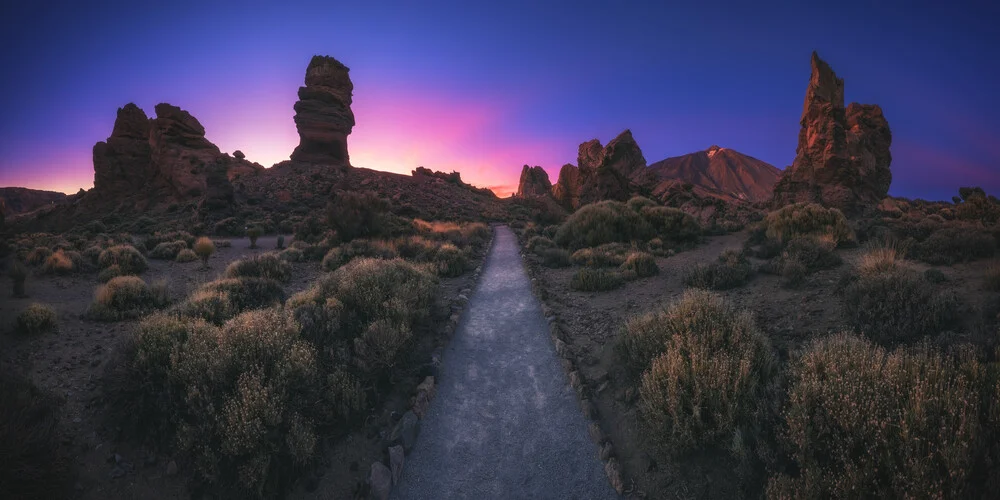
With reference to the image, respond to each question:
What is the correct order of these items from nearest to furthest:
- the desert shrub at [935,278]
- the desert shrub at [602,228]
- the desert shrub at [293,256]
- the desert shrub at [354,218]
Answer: the desert shrub at [935,278], the desert shrub at [293,256], the desert shrub at [602,228], the desert shrub at [354,218]

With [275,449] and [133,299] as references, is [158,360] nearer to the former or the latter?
[275,449]

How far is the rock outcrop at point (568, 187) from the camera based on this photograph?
43.5 m

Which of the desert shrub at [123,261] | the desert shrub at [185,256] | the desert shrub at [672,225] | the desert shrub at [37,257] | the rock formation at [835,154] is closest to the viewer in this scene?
the desert shrub at [123,261]

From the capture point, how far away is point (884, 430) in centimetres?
326

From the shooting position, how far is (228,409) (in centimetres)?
429

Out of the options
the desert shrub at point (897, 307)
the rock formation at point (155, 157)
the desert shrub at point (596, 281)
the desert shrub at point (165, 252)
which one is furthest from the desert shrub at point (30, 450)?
the rock formation at point (155, 157)

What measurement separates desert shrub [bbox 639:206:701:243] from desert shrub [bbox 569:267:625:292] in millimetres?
9276

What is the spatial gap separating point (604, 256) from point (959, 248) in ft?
29.9

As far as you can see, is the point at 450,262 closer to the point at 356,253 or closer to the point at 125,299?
the point at 356,253

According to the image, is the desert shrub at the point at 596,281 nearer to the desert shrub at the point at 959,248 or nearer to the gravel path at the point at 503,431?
the gravel path at the point at 503,431

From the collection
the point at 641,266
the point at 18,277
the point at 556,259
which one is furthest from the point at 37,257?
the point at 641,266

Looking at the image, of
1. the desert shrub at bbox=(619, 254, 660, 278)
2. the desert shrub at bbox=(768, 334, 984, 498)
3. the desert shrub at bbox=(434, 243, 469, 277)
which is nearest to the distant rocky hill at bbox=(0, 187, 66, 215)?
the desert shrub at bbox=(434, 243, 469, 277)

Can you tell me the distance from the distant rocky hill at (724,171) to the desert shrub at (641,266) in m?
85.3

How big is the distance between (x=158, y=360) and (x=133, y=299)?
5483 millimetres
